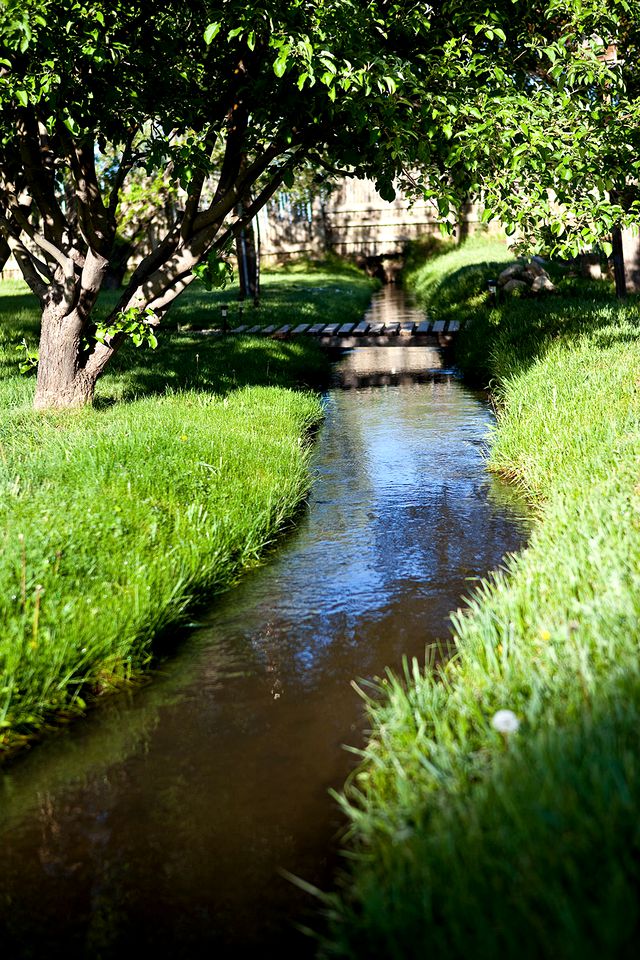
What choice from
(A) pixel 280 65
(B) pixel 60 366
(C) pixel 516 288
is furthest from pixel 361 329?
(A) pixel 280 65

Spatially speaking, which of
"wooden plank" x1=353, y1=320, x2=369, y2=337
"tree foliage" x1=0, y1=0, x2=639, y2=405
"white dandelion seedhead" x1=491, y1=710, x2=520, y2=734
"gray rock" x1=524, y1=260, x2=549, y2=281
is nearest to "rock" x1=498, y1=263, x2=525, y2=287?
"gray rock" x1=524, y1=260, x2=549, y2=281

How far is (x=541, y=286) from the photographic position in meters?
15.5

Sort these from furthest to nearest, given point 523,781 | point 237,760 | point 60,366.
Result: point 60,366 → point 237,760 → point 523,781

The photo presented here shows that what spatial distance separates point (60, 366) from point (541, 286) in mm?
10059

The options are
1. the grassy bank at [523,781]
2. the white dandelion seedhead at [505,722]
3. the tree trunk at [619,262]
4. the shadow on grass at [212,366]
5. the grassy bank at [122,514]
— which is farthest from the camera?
the tree trunk at [619,262]

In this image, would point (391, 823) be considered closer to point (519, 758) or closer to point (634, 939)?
point (519, 758)

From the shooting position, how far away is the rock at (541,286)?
50.7 ft

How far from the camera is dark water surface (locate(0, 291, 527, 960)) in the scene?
2.67 m

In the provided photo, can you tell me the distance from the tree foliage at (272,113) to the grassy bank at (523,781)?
334 cm

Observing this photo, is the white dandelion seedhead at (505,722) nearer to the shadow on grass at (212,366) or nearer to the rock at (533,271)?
the shadow on grass at (212,366)

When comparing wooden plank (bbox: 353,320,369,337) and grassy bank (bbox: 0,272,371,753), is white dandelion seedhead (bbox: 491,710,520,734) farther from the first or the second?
wooden plank (bbox: 353,320,369,337)

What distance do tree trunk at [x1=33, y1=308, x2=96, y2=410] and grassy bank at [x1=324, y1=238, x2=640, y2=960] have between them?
4.82 meters

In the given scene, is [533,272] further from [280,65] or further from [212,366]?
[280,65]

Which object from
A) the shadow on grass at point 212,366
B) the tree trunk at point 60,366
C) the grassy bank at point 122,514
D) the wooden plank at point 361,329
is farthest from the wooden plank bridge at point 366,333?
the tree trunk at point 60,366
